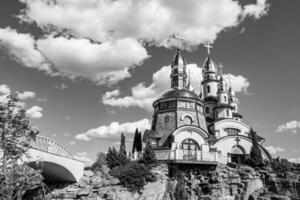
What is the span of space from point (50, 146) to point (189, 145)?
63.3 feet

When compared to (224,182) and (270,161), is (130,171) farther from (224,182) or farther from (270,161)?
(270,161)

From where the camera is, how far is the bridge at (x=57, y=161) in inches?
966

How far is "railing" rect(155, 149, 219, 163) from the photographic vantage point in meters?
35.0

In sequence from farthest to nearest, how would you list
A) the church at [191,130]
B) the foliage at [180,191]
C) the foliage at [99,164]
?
1. the foliage at [99,164]
2. the church at [191,130]
3. the foliage at [180,191]

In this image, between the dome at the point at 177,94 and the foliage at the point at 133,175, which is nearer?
the foliage at the point at 133,175

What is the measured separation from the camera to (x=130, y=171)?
31.0 m

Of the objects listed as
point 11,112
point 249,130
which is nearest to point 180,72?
point 249,130

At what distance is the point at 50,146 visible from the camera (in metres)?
26.4

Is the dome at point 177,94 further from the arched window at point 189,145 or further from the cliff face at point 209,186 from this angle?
the cliff face at point 209,186

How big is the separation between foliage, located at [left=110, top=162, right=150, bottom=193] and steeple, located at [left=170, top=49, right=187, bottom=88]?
17.9 meters

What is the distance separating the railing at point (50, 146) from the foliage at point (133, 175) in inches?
238

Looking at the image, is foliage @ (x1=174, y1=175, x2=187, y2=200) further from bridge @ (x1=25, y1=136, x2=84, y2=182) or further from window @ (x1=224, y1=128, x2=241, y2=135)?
window @ (x1=224, y1=128, x2=241, y2=135)

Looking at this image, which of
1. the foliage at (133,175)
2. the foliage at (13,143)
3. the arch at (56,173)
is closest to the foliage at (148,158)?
the foliage at (133,175)

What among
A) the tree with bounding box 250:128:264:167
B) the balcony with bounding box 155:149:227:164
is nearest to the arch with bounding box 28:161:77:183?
the balcony with bounding box 155:149:227:164
